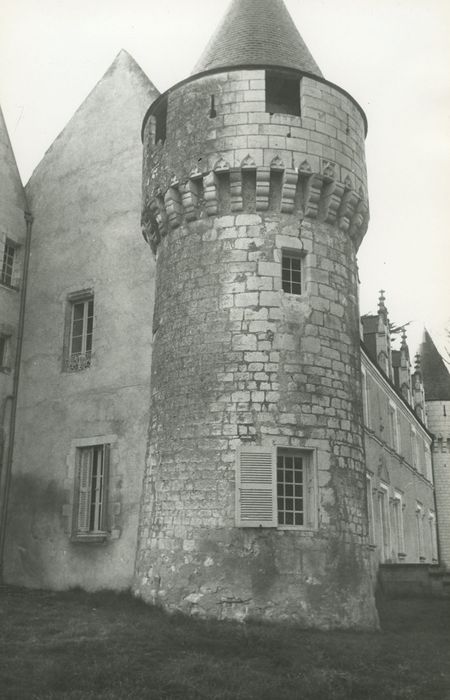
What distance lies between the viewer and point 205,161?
13.1 meters

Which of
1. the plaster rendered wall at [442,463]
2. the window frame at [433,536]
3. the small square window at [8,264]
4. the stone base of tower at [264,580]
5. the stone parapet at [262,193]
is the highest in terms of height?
the small square window at [8,264]

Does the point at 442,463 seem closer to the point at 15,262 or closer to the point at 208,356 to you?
the point at 15,262

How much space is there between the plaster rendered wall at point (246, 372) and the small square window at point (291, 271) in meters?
0.14

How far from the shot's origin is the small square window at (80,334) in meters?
16.5

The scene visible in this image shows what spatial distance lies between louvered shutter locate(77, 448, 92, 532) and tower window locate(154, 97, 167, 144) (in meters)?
6.48

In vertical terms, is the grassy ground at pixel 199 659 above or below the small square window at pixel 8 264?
below

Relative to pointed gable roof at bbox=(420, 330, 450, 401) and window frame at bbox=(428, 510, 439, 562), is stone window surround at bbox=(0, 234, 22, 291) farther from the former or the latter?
pointed gable roof at bbox=(420, 330, 450, 401)

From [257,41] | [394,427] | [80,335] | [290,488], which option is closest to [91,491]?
[80,335]

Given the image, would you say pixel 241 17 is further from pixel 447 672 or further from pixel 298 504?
pixel 447 672

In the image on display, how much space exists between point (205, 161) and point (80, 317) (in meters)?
5.69

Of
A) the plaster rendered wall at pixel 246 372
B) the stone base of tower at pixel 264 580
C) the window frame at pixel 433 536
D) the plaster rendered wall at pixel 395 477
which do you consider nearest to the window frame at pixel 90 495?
the plaster rendered wall at pixel 246 372

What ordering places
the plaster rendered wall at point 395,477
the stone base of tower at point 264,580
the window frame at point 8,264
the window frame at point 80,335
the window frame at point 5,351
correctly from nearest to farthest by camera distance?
1. the stone base of tower at point 264,580
2. the window frame at point 80,335
3. the window frame at point 5,351
4. the window frame at point 8,264
5. the plaster rendered wall at point 395,477

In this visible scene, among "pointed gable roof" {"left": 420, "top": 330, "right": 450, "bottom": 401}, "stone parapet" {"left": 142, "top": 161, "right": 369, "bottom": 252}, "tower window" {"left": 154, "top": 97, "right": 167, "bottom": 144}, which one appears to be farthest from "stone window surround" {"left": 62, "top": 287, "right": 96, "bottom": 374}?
"pointed gable roof" {"left": 420, "top": 330, "right": 450, "bottom": 401}

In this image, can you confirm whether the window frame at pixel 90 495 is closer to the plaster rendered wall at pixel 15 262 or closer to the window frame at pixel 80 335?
the window frame at pixel 80 335
